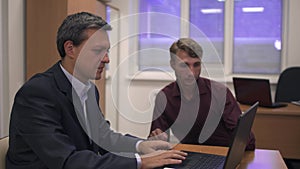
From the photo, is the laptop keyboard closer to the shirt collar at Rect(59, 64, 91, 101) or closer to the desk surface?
the shirt collar at Rect(59, 64, 91, 101)

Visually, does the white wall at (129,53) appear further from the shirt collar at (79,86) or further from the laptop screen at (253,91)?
the shirt collar at (79,86)

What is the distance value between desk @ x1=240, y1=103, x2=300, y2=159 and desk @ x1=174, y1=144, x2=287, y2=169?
1067 mm

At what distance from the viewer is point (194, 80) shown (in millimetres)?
1944

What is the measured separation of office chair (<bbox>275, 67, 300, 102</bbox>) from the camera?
341cm

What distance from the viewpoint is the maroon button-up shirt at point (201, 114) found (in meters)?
1.83

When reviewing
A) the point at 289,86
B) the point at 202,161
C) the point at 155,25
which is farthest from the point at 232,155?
the point at 155,25

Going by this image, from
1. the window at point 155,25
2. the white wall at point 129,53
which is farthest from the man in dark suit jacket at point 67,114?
the window at point 155,25

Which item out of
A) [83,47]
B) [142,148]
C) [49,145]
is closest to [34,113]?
[49,145]

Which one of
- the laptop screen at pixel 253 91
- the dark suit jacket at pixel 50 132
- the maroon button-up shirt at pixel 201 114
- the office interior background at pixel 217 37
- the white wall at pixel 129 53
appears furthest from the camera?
the office interior background at pixel 217 37

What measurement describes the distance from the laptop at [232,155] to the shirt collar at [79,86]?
0.43 metres

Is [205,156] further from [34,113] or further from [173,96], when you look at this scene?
[34,113]

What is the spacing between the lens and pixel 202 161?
1387 millimetres

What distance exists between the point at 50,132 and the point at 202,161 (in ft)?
1.98

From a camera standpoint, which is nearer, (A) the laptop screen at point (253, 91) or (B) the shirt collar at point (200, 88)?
(B) the shirt collar at point (200, 88)
